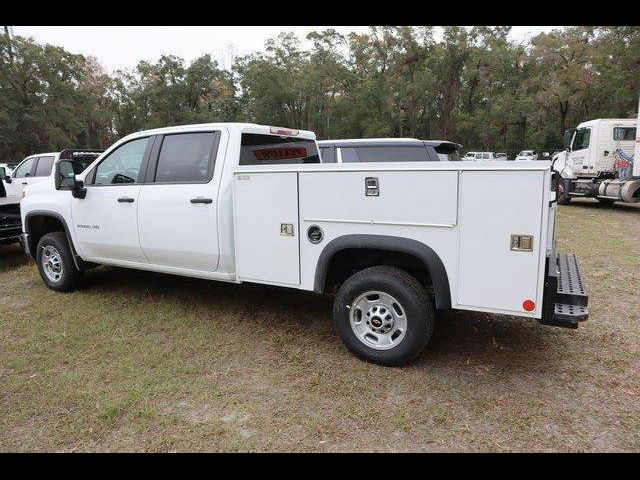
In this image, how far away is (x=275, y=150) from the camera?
15.6ft

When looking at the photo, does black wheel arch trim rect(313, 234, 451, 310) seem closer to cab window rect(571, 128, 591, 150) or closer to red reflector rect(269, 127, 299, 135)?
red reflector rect(269, 127, 299, 135)

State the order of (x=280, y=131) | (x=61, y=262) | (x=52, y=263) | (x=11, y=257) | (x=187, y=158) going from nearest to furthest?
1. (x=187, y=158)
2. (x=280, y=131)
3. (x=61, y=262)
4. (x=52, y=263)
5. (x=11, y=257)

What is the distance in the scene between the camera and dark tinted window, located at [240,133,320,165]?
4328 mm

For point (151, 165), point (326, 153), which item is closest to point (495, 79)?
point (326, 153)

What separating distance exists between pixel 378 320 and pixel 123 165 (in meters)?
3.21

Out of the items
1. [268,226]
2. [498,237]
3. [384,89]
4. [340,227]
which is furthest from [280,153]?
[384,89]

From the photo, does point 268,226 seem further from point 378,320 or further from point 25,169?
point 25,169

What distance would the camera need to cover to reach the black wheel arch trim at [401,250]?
10.5ft

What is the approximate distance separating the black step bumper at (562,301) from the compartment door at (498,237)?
15 cm

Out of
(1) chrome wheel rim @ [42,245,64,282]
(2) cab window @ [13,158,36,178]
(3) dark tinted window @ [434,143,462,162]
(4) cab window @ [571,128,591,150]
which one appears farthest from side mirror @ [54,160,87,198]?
(4) cab window @ [571,128,591,150]

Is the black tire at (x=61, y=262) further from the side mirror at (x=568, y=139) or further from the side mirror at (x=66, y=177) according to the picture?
the side mirror at (x=568, y=139)

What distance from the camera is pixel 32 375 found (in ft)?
11.7

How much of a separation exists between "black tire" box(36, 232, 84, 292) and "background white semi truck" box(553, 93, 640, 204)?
12322 millimetres
